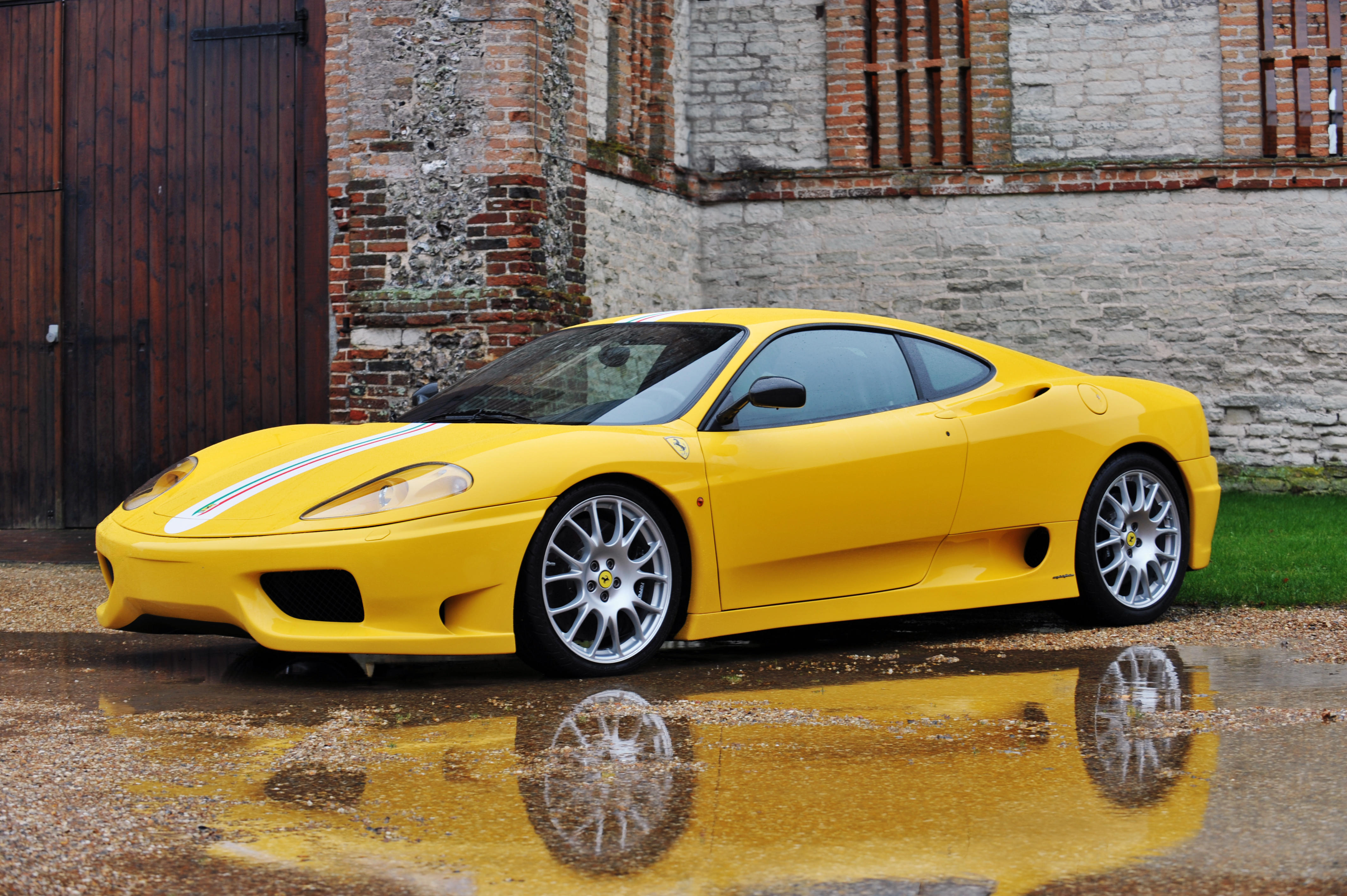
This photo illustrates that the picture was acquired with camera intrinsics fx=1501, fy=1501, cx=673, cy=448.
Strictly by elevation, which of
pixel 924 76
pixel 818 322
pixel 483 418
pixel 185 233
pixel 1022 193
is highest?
pixel 924 76

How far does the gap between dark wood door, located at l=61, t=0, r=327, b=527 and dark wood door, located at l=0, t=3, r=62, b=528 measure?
119 millimetres

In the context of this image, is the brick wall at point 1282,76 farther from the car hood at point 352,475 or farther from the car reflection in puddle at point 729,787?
Answer: the car hood at point 352,475

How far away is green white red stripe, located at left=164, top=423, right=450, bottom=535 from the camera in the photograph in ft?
16.1

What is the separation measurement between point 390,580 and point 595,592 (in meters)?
0.70

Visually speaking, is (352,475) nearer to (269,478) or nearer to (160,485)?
(269,478)

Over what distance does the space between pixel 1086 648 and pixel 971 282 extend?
8.49 m

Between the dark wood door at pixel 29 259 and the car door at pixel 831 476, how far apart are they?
756 cm

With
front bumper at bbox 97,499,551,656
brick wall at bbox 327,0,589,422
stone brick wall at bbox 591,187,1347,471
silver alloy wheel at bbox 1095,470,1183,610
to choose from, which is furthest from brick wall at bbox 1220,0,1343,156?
front bumper at bbox 97,499,551,656

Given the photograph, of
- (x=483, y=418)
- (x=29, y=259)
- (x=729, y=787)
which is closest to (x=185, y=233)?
(x=29, y=259)

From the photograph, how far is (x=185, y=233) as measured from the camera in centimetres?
1107

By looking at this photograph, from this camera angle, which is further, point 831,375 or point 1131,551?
point 1131,551

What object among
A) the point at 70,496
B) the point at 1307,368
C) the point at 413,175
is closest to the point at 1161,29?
the point at 1307,368

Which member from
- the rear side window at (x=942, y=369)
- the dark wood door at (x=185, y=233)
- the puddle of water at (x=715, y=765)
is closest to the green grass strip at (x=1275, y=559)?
the puddle of water at (x=715, y=765)

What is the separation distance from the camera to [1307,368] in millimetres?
13250
